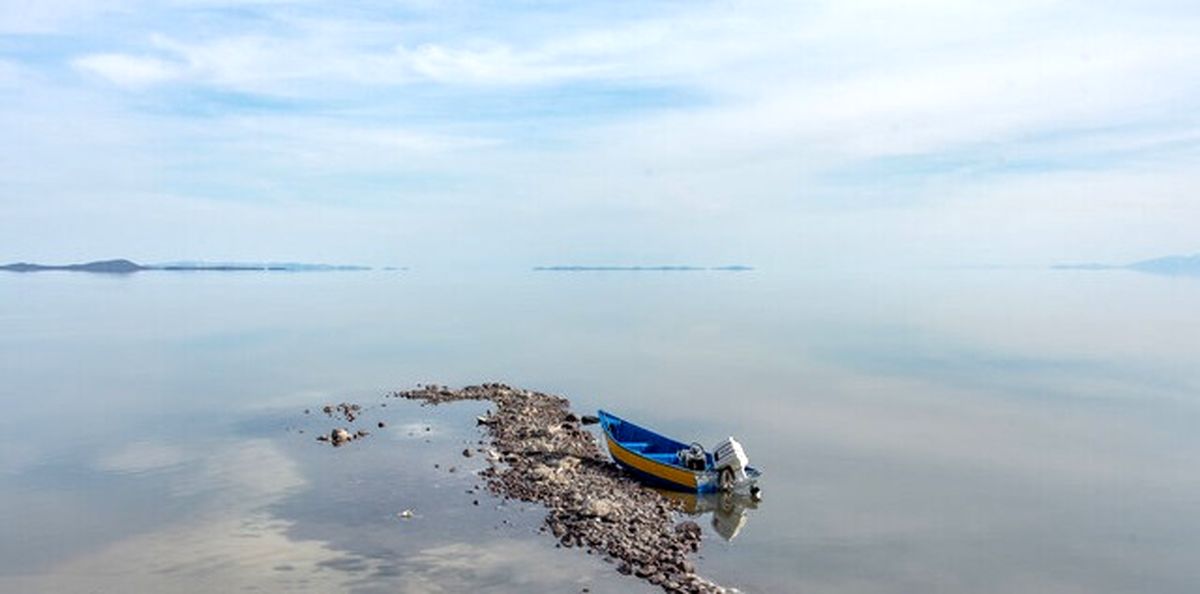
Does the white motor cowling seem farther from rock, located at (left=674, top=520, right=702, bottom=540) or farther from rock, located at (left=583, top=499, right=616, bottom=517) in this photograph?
rock, located at (left=583, top=499, right=616, bottom=517)

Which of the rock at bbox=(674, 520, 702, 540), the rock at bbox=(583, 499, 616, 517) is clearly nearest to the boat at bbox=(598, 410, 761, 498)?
the rock at bbox=(674, 520, 702, 540)

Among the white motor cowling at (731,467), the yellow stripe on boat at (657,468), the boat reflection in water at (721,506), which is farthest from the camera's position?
the yellow stripe on boat at (657,468)

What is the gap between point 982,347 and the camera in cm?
8262

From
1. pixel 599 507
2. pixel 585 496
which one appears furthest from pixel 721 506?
pixel 599 507

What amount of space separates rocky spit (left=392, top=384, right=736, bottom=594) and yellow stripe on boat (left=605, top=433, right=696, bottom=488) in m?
0.75

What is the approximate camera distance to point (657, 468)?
33.5 m

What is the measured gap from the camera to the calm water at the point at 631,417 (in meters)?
25.3

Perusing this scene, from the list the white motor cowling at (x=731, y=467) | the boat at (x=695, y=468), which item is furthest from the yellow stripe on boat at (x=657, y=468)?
the white motor cowling at (x=731, y=467)

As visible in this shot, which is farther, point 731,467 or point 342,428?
point 342,428

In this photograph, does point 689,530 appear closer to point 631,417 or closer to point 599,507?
point 599,507

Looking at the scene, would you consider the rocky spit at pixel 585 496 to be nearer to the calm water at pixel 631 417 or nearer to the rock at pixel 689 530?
the rock at pixel 689 530

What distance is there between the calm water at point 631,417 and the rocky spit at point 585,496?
918 millimetres

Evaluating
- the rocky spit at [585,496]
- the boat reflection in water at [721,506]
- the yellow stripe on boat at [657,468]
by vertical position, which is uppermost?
the yellow stripe on boat at [657,468]

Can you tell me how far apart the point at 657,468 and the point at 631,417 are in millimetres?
15071
